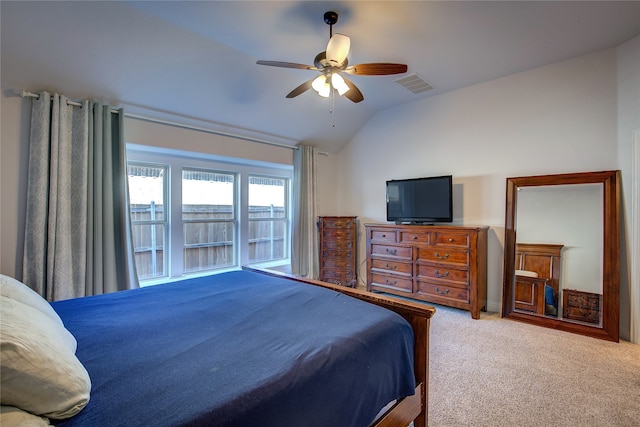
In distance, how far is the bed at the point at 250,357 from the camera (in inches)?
32.7

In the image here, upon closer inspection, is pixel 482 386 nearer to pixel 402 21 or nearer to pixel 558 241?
pixel 558 241

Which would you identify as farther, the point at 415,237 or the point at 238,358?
the point at 415,237

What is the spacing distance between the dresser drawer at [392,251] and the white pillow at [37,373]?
3.34 m

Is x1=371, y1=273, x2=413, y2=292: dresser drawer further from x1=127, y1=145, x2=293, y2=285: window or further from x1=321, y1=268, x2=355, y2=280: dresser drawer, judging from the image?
x1=127, y1=145, x2=293, y2=285: window

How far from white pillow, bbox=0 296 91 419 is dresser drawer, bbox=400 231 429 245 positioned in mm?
3334

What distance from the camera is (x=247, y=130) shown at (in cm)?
375

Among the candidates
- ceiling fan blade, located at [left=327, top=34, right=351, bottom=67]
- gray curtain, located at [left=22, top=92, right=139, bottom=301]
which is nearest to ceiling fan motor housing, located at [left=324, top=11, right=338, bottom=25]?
ceiling fan blade, located at [left=327, top=34, right=351, bottom=67]

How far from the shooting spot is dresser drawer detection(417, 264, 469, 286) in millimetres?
3248

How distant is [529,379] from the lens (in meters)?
2.06

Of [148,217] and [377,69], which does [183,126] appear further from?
[377,69]

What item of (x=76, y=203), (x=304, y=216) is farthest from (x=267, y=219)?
(x=76, y=203)

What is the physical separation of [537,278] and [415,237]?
1344 mm

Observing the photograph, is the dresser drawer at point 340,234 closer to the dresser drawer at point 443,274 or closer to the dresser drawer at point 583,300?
the dresser drawer at point 443,274

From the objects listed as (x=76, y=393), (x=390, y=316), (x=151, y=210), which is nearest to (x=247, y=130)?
(x=151, y=210)
